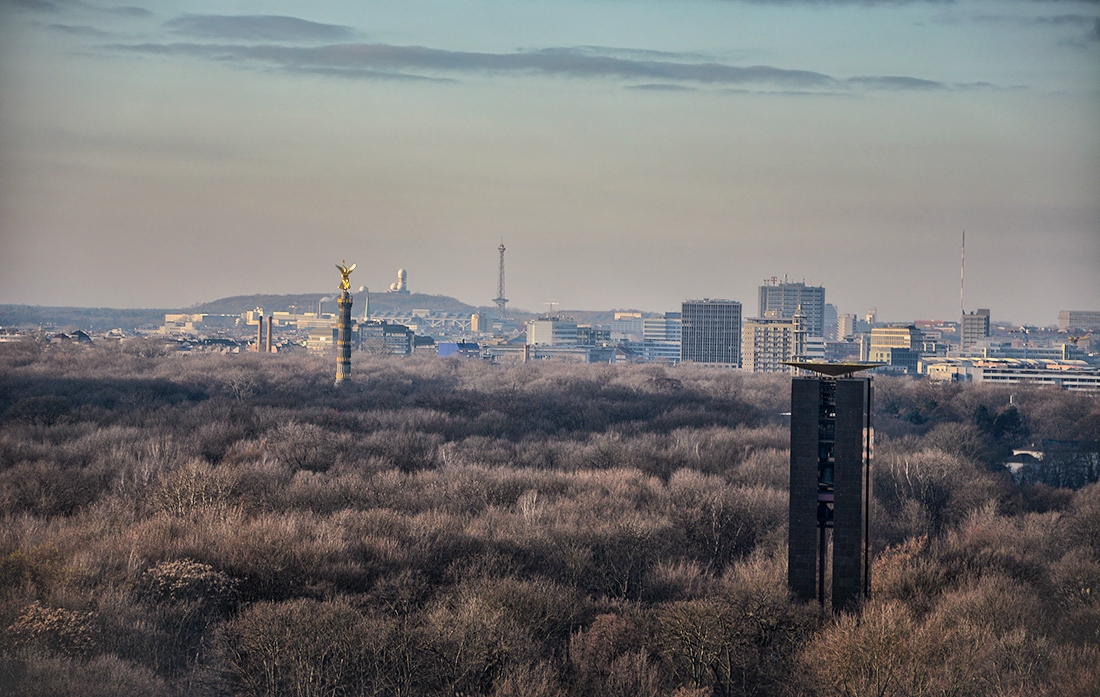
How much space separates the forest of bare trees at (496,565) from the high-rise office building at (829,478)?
3.34 feet

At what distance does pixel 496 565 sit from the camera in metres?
37.1

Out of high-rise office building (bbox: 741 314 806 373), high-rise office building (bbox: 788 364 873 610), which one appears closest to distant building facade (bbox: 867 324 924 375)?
high-rise office building (bbox: 741 314 806 373)

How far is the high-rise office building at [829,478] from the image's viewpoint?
2905cm

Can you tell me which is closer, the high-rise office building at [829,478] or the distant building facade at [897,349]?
the high-rise office building at [829,478]

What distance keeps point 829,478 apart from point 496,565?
1151cm

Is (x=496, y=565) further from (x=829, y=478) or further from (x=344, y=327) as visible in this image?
(x=344, y=327)

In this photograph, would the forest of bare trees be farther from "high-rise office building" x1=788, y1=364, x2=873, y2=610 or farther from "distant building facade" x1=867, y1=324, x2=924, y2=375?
"distant building facade" x1=867, y1=324, x2=924, y2=375

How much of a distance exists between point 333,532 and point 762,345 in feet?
517

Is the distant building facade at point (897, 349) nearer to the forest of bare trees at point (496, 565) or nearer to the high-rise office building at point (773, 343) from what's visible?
the high-rise office building at point (773, 343)

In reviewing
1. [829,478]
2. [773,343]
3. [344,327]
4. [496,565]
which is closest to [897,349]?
[773,343]

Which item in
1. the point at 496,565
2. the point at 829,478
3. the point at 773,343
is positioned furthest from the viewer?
the point at 773,343

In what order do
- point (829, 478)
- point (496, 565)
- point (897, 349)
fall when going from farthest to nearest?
point (897, 349) < point (496, 565) < point (829, 478)

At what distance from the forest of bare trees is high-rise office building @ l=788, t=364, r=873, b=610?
3.34 feet

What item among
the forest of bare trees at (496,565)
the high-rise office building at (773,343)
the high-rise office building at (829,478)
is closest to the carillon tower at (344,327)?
the forest of bare trees at (496,565)
